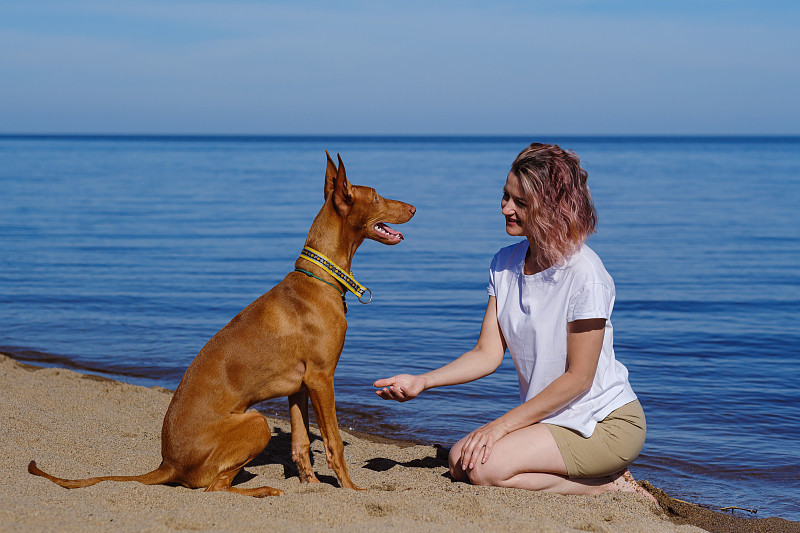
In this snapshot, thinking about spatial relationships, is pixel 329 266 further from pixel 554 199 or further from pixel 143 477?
pixel 143 477

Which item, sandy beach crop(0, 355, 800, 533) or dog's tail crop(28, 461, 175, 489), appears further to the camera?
dog's tail crop(28, 461, 175, 489)

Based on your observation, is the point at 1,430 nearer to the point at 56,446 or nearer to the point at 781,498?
the point at 56,446

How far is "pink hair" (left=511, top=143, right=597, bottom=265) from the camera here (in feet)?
13.5

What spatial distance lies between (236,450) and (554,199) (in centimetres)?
219

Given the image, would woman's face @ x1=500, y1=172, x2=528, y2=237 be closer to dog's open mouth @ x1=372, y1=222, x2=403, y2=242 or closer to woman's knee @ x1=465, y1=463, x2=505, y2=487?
dog's open mouth @ x1=372, y1=222, x2=403, y2=242

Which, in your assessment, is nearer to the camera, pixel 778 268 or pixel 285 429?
pixel 285 429

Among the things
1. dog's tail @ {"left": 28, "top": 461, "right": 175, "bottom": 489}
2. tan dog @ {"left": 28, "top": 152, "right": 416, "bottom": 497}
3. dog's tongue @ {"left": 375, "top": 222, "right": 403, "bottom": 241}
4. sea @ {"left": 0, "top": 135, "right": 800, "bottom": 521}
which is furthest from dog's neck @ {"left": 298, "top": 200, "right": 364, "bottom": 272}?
sea @ {"left": 0, "top": 135, "right": 800, "bottom": 521}

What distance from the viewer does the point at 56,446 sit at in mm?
4988

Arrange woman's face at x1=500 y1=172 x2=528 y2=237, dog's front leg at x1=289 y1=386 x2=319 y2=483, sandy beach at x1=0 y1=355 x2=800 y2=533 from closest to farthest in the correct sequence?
sandy beach at x1=0 y1=355 x2=800 y2=533 → woman's face at x1=500 y1=172 x2=528 y2=237 → dog's front leg at x1=289 y1=386 x2=319 y2=483

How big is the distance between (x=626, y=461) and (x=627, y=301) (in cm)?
769

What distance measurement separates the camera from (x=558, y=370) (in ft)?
14.0

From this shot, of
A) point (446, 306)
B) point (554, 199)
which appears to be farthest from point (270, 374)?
point (446, 306)

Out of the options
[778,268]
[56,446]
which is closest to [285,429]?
[56,446]

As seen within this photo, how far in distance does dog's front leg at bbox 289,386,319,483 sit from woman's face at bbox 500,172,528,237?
1.57 meters
